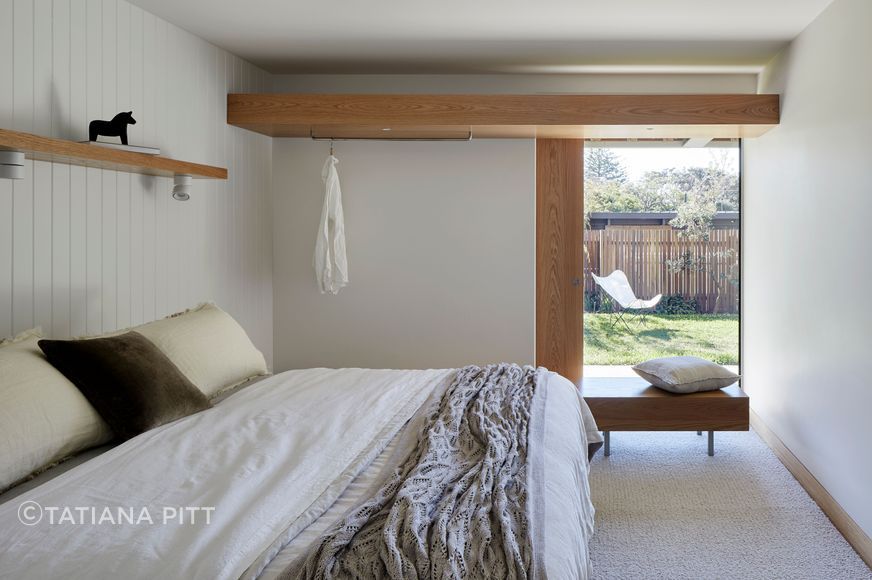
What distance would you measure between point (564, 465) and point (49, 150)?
205 cm

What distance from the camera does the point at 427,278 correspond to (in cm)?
545

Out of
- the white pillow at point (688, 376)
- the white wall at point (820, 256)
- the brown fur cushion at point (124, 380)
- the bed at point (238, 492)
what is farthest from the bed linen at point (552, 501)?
the white pillow at point (688, 376)

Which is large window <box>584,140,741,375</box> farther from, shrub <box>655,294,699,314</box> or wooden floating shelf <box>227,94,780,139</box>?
wooden floating shelf <box>227,94,780,139</box>

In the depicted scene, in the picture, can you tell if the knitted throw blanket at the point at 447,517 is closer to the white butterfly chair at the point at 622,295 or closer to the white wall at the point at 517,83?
the white butterfly chair at the point at 622,295

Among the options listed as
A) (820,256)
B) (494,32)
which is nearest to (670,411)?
(820,256)

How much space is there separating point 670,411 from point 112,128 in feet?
10.8

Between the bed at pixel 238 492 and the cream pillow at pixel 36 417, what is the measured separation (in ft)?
0.18

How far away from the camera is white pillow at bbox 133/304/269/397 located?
2984 millimetres

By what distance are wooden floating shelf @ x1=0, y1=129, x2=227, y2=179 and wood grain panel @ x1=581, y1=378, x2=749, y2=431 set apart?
2539 millimetres

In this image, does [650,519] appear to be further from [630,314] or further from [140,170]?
[140,170]

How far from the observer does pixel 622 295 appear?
561cm

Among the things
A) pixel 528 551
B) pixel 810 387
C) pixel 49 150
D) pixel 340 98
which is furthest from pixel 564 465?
pixel 340 98

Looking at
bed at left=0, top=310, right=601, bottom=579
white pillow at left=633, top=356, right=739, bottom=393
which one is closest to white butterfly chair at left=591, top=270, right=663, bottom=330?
white pillow at left=633, top=356, right=739, bottom=393

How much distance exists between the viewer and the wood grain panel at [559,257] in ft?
18.3
